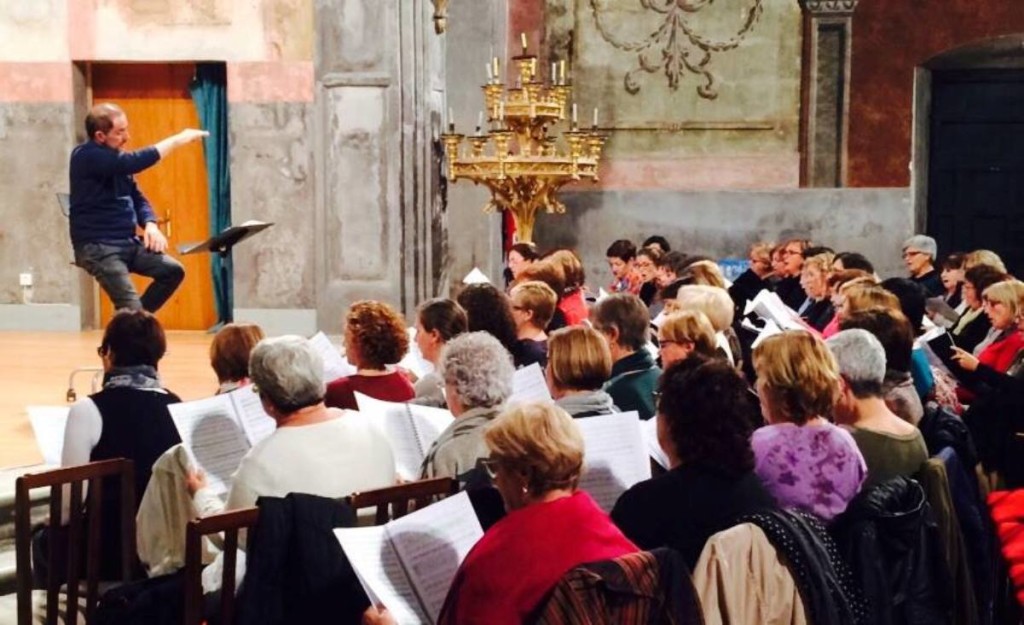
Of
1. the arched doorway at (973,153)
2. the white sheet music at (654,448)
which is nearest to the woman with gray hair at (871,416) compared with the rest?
the white sheet music at (654,448)

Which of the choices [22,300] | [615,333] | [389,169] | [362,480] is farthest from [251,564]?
[22,300]

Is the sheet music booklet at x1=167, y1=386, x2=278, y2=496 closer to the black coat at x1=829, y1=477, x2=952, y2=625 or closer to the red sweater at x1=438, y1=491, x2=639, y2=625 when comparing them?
the red sweater at x1=438, y1=491, x2=639, y2=625

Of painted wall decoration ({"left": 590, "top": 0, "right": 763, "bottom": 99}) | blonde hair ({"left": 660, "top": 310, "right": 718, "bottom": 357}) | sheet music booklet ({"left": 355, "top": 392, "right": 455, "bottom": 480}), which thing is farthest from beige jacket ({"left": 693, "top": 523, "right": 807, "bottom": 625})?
painted wall decoration ({"left": 590, "top": 0, "right": 763, "bottom": 99})

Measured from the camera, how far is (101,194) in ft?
20.6

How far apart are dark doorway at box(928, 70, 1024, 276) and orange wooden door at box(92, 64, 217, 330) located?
220 inches

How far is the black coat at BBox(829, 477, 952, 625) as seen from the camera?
10.2 ft

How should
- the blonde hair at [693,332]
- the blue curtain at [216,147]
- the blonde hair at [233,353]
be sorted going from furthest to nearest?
1. the blue curtain at [216,147]
2. the blonde hair at [693,332]
3. the blonde hair at [233,353]

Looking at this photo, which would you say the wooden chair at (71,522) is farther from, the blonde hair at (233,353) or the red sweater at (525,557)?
the red sweater at (525,557)

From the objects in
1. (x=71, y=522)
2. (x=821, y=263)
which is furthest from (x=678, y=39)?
(x=71, y=522)

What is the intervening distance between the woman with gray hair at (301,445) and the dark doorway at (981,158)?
889cm

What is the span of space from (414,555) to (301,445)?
0.62 metres

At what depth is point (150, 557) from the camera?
3.50m

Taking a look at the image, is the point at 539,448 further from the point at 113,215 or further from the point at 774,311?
the point at 113,215

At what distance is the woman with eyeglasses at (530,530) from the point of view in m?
2.50
